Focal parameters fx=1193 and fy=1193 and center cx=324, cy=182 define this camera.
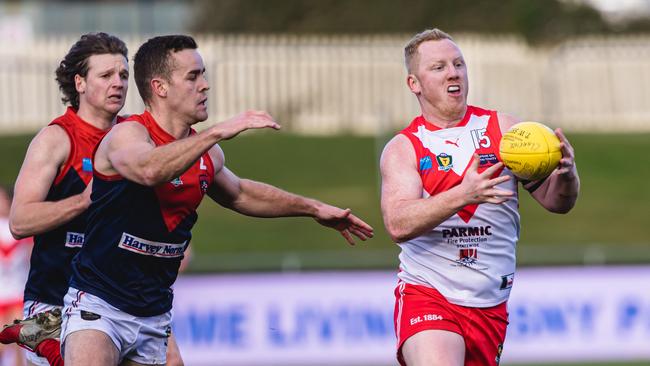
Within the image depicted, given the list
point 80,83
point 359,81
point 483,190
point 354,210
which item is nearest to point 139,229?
point 80,83

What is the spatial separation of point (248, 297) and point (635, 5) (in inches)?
795

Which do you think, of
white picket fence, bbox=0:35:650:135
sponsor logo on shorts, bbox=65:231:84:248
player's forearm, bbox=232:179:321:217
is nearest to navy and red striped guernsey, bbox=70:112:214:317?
sponsor logo on shorts, bbox=65:231:84:248

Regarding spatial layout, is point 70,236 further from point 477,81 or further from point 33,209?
point 477,81

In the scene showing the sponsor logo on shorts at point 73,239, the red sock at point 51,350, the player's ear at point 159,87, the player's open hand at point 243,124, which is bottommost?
the red sock at point 51,350

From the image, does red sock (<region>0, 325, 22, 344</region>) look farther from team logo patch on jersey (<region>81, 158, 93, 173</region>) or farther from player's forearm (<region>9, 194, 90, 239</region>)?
team logo patch on jersey (<region>81, 158, 93, 173</region>)

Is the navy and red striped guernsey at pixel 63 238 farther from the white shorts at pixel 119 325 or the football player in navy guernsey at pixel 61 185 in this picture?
the white shorts at pixel 119 325

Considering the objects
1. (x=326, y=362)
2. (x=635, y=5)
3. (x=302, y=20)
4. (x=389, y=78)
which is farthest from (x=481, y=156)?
(x=635, y=5)

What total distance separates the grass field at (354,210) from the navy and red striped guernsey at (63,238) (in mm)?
7747

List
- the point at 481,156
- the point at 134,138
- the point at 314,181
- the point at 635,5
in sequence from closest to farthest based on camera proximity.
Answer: the point at 134,138
the point at 481,156
the point at 314,181
the point at 635,5

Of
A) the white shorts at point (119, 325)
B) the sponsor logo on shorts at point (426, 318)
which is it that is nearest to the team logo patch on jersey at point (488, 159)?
the sponsor logo on shorts at point (426, 318)

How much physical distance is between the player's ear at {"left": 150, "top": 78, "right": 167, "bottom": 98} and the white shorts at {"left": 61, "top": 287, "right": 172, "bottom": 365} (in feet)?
3.77

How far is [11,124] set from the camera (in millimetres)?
24234

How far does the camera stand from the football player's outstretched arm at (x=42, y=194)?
6648 mm

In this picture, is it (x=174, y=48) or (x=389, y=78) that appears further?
(x=389, y=78)
